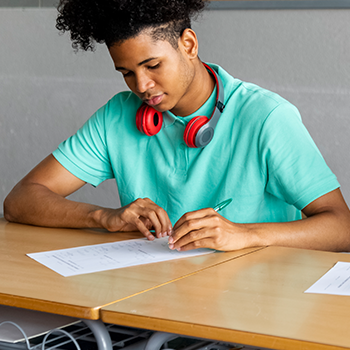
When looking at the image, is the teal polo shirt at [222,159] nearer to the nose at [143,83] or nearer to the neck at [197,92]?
the neck at [197,92]

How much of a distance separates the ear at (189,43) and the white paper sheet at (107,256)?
524 mm

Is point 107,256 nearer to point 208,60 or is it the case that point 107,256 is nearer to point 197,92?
point 197,92

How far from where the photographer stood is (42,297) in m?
0.93

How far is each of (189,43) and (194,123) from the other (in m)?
0.22

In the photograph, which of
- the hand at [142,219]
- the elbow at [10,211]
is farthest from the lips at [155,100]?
the elbow at [10,211]

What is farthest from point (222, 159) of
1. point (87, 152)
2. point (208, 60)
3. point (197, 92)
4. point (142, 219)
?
point (208, 60)

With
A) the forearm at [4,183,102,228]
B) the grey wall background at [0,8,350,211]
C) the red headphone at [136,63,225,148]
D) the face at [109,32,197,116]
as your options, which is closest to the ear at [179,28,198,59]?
the face at [109,32,197,116]

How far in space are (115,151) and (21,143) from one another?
1.79 m

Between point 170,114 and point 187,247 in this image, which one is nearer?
point 187,247

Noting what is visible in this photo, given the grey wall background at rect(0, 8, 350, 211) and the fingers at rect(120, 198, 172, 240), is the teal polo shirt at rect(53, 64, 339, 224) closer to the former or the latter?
the fingers at rect(120, 198, 172, 240)

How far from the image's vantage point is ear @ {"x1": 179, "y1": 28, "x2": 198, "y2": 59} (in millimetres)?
1472

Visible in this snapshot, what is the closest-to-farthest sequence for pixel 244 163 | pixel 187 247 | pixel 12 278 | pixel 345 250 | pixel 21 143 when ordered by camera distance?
pixel 12 278 → pixel 187 247 → pixel 345 250 → pixel 244 163 → pixel 21 143

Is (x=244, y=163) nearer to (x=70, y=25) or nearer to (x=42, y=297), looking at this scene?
(x=70, y=25)

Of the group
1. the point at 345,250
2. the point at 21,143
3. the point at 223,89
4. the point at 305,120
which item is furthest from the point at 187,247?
the point at 21,143
